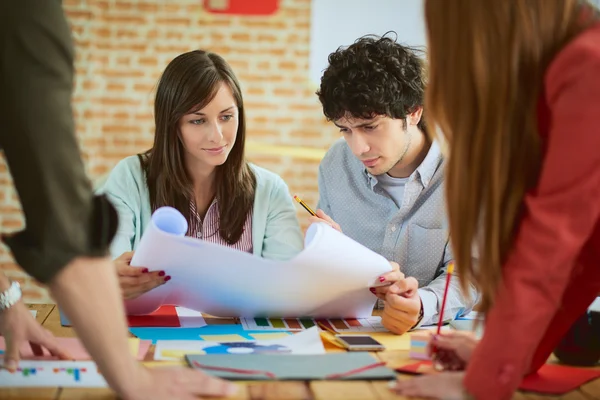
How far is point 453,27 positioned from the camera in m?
1.03

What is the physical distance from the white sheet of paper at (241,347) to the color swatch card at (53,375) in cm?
14

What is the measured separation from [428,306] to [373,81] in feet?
2.34

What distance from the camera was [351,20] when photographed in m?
5.04

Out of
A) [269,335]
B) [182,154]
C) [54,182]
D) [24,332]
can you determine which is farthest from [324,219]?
[54,182]

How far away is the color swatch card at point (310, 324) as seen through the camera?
1567 mm

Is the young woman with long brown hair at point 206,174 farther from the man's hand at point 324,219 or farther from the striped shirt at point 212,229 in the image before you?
the man's hand at point 324,219

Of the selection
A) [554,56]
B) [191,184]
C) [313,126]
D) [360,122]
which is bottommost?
[313,126]

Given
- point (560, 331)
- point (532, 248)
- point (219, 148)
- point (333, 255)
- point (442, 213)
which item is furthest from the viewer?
point (219, 148)

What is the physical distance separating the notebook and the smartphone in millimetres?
→ 63

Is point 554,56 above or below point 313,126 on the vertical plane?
above

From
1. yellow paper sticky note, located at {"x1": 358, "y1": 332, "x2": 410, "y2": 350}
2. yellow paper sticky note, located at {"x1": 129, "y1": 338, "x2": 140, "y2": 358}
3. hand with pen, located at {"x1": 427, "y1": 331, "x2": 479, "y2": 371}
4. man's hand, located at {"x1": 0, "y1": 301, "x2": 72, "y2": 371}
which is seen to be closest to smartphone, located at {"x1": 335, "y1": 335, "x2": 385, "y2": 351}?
yellow paper sticky note, located at {"x1": 358, "y1": 332, "x2": 410, "y2": 350}

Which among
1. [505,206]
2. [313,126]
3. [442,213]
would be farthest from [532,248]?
[313,126]

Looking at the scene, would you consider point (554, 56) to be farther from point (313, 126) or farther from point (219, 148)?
point (313, 126)

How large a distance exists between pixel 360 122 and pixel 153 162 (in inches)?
25.2
